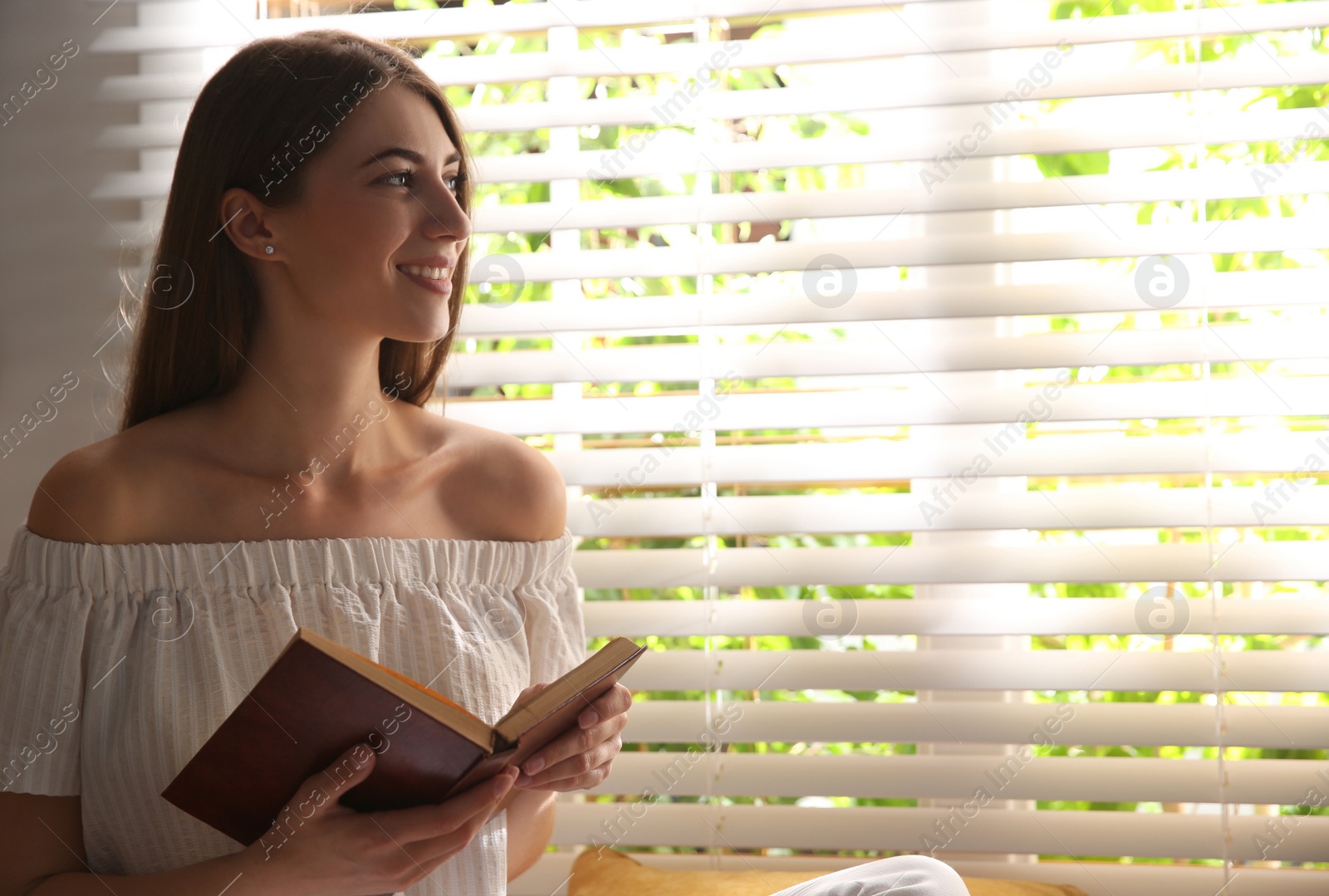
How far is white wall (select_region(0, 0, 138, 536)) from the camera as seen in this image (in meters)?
1.50

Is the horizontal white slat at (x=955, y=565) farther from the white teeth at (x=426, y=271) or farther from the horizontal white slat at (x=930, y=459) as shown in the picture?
the white teeth at (x=426, y=271)

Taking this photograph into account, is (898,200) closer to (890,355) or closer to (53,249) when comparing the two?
(890,355)

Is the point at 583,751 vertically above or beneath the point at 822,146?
beneath

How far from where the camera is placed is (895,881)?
3.27ft

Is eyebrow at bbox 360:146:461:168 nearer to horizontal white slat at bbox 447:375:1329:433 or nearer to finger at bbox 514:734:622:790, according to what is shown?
horizontal white slat at bbox 447:375:1329:433

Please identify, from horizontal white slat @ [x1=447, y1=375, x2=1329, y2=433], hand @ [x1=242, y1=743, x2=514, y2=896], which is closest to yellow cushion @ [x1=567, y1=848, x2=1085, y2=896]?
hand @ [x1=242, y1=743, x2=514, y2=896]

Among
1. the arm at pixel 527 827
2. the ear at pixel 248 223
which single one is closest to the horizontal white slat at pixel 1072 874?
the arm at pixel 527 827

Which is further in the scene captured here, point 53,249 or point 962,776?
point 53,249

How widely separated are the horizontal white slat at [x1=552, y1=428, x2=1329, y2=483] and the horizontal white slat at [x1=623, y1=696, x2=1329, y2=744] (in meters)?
0.28

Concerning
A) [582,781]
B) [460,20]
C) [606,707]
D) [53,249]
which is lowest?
[582,781]

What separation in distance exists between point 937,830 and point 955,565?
37cm

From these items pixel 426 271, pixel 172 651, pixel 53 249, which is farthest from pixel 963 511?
pixel 53 249

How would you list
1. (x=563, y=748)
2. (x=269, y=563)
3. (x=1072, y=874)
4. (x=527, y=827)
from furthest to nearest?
1. (x=1072, y=874)
2. (x=527, y=827)
3. (x=269, y=563)
4. (x=563, y=748)

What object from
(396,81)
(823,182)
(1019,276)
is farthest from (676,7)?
(1019,276)
